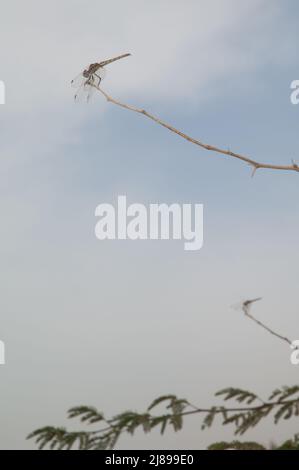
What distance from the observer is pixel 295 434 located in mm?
4441

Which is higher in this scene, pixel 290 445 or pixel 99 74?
pixel 99 74

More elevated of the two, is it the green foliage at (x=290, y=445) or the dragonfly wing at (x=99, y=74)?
the dragonfly wing at (x=99, y=74)

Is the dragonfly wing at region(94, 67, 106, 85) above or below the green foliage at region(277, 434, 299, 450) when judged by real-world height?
above

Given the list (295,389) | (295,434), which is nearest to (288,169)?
(295,389)

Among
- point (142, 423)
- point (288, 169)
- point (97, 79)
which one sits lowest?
point (142, 423)

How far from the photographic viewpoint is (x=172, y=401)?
4.34 meters
